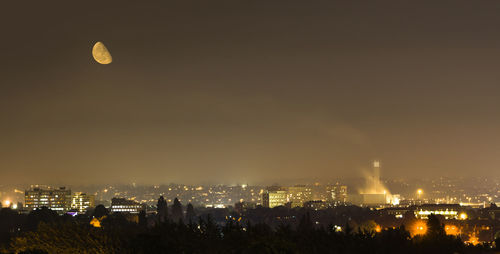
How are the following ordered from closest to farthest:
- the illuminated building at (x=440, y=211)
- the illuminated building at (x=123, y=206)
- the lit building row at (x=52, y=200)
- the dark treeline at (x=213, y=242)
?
the dark treeline at (x=213, y=242)
the illuminated building at (x=440, y=211)
the illuminated building at (x=123, y=206)
the lit building row at (x=52, y=200)

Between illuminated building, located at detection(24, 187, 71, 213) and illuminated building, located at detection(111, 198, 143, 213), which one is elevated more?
Result: illuminated building, located at detection(24, 187, 71, 213)

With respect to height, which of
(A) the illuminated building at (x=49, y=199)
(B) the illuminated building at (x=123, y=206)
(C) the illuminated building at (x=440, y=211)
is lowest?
(C) the illuminated building at (x=440, y=211)

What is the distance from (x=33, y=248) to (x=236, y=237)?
398 inches

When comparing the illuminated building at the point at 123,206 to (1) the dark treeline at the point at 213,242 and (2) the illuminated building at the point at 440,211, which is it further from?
(1) the dark treeline at the point at 213,242

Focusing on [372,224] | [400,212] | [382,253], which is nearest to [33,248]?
[382,253]

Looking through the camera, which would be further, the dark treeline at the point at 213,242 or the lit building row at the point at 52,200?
the lit building row at the point at 52,200

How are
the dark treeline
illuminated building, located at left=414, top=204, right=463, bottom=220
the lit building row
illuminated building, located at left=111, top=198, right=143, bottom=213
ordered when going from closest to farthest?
the dark treeline < illuminated building, located at left=414, top=204, right=463, bottom=220 < illuminated building, located at left=111, top=198, right=143, bottom=213 < the lit building row

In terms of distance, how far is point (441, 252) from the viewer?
40.7 m

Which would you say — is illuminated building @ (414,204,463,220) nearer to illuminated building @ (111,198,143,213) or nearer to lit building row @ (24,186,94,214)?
illuminated building @ (111,198,143,213)

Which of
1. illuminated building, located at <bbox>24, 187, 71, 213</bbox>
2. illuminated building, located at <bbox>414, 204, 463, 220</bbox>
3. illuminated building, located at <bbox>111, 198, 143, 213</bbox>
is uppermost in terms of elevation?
illuminated building, located at <bbox>24, 187, 71, 213</bbox>

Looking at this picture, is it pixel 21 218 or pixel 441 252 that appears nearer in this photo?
pixel 441 252

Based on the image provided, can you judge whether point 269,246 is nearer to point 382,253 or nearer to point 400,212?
point 382,253

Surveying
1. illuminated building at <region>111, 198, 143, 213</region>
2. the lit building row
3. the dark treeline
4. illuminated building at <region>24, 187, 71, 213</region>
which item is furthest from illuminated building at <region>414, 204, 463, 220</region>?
illuminated building at <region>24, 187, 71, 213</region>

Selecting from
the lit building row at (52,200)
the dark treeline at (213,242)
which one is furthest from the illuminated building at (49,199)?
the dark treeline at (213,242)
